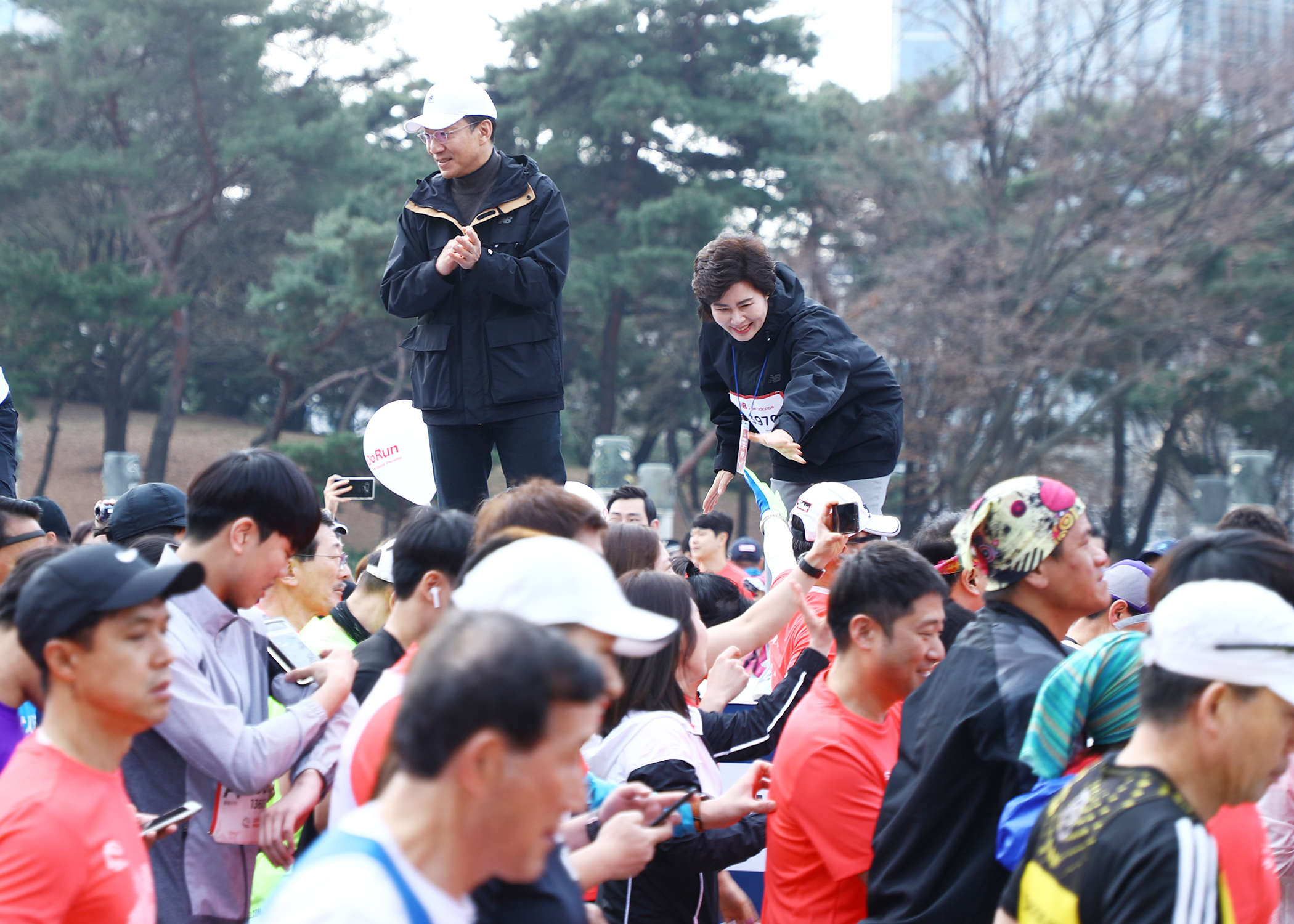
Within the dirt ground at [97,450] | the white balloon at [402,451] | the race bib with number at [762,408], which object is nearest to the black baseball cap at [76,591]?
the race bib with number at [762,408]

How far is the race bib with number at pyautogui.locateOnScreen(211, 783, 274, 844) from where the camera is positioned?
8.52ft

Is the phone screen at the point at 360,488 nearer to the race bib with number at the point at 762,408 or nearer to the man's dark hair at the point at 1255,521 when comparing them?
the race bib with number at the point at 762,408

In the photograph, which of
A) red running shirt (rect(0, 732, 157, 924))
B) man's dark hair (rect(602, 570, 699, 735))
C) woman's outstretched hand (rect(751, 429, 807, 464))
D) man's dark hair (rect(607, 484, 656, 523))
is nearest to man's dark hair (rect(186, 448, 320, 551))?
red running shirt (rect(0, 732, 157, 924))

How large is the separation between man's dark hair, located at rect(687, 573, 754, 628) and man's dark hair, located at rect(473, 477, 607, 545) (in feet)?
7.82

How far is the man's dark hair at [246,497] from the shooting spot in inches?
104

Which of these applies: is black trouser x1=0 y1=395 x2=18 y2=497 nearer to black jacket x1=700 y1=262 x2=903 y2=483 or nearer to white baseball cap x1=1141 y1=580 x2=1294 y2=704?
black jacket x1=700 y1=262 x2=903 y2=483

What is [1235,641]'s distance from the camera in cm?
184

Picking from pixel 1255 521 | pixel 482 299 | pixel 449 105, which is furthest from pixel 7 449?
pixel 1255 521

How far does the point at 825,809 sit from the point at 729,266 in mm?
2419

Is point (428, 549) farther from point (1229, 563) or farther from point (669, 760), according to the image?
point (1229, 563)

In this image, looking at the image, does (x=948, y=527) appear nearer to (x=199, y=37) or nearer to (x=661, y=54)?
(x=661, y=54)

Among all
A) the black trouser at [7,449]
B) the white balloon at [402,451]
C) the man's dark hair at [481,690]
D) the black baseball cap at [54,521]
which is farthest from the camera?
the white balloon at [402,451]

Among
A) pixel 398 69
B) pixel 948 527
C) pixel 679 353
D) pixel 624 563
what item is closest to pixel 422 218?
pixel 624 563

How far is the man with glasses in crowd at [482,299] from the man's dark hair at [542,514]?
160 centimetres
